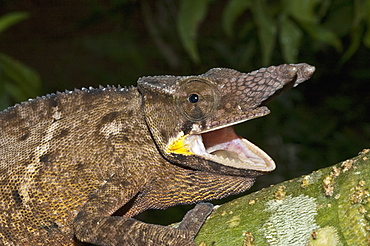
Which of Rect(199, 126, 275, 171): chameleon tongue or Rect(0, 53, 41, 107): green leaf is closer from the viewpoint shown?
Rect(199, 126, 275, 171): chameleon tongue

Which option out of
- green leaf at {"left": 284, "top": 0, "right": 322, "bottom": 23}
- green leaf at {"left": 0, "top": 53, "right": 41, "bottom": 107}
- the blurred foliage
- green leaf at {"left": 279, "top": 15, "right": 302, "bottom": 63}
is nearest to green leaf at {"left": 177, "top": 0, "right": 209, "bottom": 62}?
green leaf at {"left": 279, "top": 15, "right": 302, "bottom": 63}

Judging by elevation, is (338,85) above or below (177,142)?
above

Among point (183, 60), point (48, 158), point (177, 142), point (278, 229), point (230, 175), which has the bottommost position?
point (278, 229)

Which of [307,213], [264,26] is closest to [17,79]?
A: [264,26]

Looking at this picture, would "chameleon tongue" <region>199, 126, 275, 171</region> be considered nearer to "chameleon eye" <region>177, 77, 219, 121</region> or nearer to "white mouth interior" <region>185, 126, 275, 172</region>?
"white mouth interior" <region>185, 126, 275, 172</region>

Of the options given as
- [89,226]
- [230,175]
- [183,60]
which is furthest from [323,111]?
[89,226]

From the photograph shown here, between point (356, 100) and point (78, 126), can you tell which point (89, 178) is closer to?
point (78, 126)

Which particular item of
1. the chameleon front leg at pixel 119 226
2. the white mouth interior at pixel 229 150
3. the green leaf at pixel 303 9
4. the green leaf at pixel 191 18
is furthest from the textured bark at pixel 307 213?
the green leaf at pixel 191 18

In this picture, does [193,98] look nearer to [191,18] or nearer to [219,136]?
[219,136]
